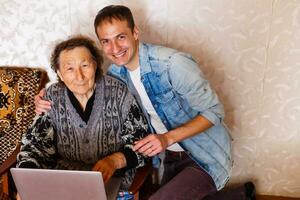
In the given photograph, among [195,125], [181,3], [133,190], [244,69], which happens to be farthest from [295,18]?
[133,190]

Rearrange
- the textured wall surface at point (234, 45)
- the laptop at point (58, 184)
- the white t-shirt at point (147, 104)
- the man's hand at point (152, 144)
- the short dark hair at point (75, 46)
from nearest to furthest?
the laptop at point (58, 184), the man's hand at point (152, 144), the short dark hair at point (75, 46), the white t-shirt at point (147, 104), the textured wall surface at point (234, 45)

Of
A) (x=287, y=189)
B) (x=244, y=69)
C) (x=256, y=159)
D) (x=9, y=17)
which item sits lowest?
(x=287, y=189)

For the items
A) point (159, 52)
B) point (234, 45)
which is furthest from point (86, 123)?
point (234, 45)

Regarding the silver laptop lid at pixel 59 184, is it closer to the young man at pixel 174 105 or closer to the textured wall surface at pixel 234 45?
the young man at pixel 174 105

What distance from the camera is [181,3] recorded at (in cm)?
191

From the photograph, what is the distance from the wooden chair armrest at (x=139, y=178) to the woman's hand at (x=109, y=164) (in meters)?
0.08

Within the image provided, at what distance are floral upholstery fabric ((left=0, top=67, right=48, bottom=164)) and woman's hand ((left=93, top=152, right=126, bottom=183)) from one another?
62 centimetres

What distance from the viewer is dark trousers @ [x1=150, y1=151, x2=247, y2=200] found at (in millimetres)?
1654

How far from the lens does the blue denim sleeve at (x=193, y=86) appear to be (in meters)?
1.59

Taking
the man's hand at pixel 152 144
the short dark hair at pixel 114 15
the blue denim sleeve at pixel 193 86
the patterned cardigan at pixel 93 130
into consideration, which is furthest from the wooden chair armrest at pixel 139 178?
the short dark hair at pixel 114 15

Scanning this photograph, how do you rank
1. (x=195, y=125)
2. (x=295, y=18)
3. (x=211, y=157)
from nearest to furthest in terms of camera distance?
(x=195, y=125) < (x=211, y=157) < (x=295, y=18)

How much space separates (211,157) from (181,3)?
0.76 metres

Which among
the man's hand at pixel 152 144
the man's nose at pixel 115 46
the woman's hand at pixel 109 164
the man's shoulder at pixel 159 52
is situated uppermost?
the man's nose at pixel 115 46

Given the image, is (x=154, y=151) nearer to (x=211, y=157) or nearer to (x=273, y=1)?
(x=211, y=157)
